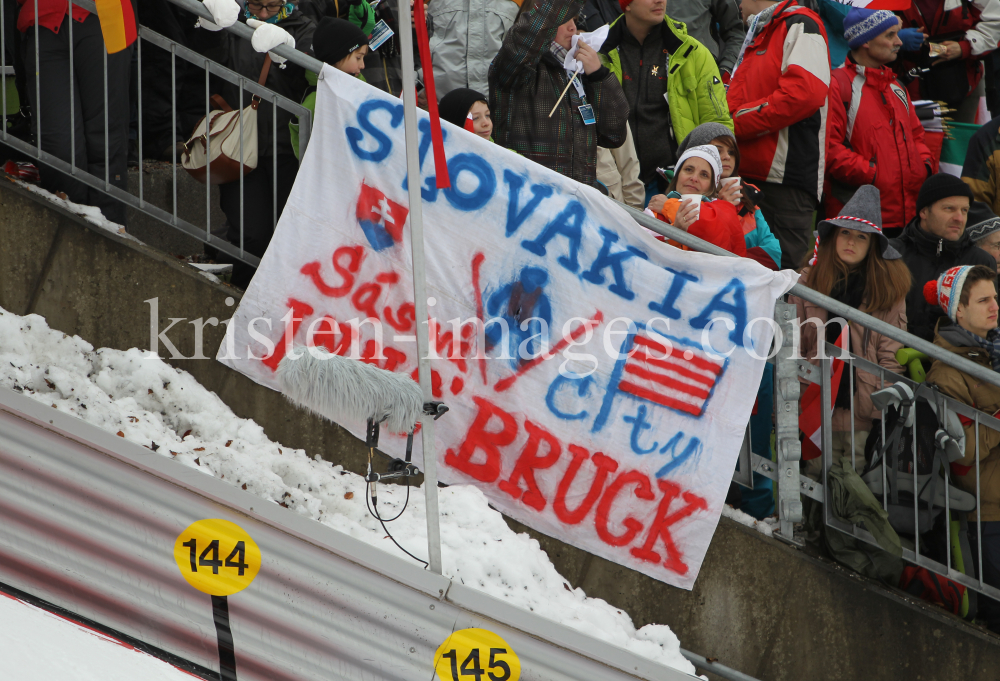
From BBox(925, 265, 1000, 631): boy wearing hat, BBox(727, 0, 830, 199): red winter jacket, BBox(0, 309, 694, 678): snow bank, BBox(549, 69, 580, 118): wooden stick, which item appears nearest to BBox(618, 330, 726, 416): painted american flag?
BBox(0, 309, 694, 678): snow bank

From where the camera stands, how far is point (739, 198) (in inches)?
225

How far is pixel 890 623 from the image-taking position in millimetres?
5164

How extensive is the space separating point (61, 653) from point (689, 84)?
5033 millimetres

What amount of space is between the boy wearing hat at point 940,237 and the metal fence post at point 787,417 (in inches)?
45.9

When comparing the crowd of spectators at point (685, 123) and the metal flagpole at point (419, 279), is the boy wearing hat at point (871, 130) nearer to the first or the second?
the crowd of spectators at point (685, 123)

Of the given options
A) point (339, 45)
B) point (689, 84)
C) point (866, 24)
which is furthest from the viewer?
point (866, 24)

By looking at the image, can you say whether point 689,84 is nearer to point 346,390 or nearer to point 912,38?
point 912,38

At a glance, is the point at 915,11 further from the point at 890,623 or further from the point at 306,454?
the point at 306,454

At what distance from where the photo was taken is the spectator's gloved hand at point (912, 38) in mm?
8023

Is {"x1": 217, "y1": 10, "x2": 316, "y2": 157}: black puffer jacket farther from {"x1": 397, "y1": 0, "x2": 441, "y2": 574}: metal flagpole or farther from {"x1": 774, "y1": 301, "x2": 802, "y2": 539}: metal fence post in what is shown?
{"x1": 774, "y1": 301, "x2": 802, "y2": 539}: metal fence post

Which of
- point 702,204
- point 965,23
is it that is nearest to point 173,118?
point 702,204

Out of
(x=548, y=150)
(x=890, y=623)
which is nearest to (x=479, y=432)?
(x=548, y=150)

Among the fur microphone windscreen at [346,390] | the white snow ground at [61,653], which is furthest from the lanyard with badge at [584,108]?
the white snow ground at [61,653]

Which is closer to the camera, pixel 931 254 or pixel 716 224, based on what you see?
pixel 716 224
